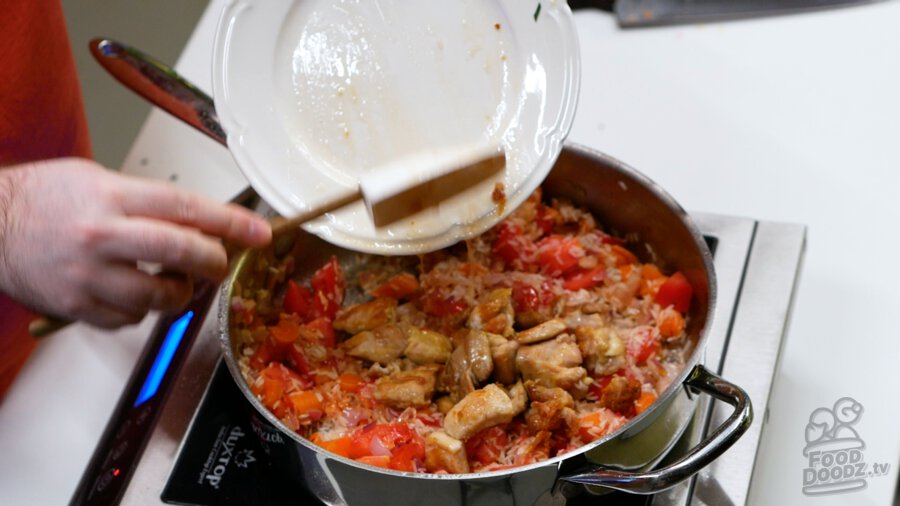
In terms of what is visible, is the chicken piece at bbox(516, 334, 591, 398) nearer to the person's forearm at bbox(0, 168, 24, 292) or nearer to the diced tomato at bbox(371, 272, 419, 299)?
the diced tomato at bbox(371, 272, 419, 299)

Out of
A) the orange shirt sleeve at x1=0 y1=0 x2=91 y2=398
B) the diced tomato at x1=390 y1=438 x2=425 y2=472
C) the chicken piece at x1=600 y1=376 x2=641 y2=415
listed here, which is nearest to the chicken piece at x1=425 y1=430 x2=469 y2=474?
the diced tomato at x1=390 y1=438 x2=425 y2=472

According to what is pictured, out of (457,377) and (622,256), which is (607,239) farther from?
(457,377)

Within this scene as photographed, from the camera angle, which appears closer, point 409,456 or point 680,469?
point 680,469

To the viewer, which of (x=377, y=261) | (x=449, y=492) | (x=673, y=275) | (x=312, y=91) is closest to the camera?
(x=449, y=492)

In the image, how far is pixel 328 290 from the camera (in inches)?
59.8

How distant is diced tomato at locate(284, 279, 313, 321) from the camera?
149 cm

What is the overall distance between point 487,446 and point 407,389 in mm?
149

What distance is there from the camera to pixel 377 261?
5.28ft

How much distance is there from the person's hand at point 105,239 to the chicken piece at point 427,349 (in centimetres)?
49

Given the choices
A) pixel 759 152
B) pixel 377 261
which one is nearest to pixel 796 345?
pixel 759 152

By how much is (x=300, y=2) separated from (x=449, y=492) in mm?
747

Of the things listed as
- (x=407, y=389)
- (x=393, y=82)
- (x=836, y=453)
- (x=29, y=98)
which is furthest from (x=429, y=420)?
(x=29, y=98)

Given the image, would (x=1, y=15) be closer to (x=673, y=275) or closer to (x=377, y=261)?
(x=377, y=261)

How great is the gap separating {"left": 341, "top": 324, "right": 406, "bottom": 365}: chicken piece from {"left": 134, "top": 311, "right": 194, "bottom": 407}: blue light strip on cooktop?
290 millimetres
